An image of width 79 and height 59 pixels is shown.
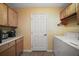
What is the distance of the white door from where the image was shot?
4113 mm

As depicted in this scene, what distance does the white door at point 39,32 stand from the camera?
4.11m

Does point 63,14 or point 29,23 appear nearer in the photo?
point 63,14

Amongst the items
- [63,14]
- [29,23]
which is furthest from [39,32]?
[63,14]

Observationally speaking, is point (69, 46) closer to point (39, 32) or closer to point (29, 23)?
point (39, 32)

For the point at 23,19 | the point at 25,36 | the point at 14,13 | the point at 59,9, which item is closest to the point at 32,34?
the point at 25,36

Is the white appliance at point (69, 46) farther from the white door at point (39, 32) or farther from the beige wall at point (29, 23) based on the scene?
the white door at point (39, 32)

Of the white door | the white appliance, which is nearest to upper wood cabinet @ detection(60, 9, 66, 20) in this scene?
the white door

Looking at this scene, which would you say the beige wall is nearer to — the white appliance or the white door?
the white door

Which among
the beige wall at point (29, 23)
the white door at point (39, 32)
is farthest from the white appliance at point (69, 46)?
the white door at point (39, 32)

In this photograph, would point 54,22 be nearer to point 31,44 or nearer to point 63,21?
point 63,21

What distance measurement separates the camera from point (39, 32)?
425cm

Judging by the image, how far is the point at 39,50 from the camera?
13.5ft

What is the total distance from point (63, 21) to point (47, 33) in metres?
0.70

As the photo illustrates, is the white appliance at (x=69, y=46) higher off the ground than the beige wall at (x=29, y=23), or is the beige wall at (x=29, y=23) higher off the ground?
the beige wall at (x=29, y=23)
